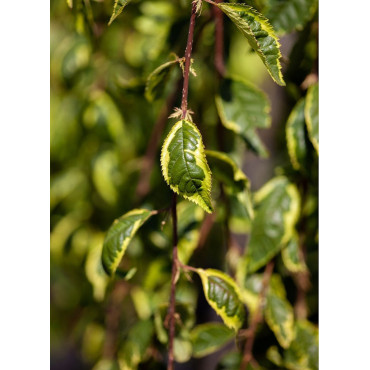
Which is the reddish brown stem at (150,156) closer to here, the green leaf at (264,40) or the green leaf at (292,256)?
the green leaf at (292,256)

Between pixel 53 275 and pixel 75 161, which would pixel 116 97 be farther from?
pixel 53 275

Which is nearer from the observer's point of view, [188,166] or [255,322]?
[188,166]

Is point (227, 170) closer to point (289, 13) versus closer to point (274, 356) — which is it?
point (289, 13)

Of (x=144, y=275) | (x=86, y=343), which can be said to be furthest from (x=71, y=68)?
(x=86, y=343)

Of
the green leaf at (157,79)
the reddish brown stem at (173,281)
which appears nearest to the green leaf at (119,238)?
the reddish brown stem at (173,281)

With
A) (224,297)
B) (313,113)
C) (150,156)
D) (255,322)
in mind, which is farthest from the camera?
(150,156)

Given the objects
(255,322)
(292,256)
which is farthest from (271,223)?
(255,322)
